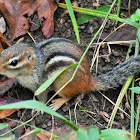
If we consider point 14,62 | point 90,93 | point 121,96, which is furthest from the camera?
point 90,93

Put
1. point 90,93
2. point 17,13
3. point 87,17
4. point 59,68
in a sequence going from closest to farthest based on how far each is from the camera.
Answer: point 59,68 < point 90,93 < point 87,17 < point 17,13

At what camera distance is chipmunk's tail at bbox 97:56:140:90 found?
4004mm

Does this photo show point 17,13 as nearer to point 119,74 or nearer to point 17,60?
point 17,60

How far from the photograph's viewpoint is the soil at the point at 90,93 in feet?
12.8

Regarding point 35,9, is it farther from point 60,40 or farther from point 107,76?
point 107,76

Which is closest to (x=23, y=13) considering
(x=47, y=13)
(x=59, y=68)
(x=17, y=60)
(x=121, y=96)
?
(x=47, y=13)

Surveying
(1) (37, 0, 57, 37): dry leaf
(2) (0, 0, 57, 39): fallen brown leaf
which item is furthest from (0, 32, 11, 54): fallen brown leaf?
(1) (37, 0, 57, 37): dry leaf

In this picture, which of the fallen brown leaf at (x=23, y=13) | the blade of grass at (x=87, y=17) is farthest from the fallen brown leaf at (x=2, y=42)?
the blade of grass at (x=87, y=17)

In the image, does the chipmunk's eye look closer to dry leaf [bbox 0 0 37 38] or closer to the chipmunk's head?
the chipmunk's head

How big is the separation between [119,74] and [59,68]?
89cm

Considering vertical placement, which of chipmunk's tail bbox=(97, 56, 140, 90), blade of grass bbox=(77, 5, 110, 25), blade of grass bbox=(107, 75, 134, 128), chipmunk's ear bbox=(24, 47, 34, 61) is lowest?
blade of grass bbox=(107, 75, 134, 128)

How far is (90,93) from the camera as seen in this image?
418 cm

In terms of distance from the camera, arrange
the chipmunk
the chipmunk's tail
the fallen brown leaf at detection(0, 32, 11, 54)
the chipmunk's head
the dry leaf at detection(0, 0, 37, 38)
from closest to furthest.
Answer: the chipmunk's head < the chipmunk < the chipmunk's tail < the fallen brown leaf at detection(0, 32, 11, 54) < the dry leaf at detection(0, 0, 37, 38)

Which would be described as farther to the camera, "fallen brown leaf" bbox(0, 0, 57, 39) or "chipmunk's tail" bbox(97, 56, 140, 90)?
"fallen brown leaf" bbox(0, 0, 57, 39)
